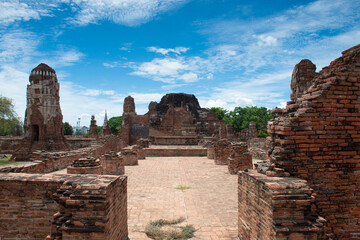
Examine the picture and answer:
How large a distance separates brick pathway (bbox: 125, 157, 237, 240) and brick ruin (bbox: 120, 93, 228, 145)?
47.5 ft

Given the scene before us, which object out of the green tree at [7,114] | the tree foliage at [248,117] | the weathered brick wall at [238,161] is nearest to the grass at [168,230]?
the weathered brick wall at [238,161]

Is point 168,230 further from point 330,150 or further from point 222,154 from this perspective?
point 222,154

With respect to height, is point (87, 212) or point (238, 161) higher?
point (87, 212)

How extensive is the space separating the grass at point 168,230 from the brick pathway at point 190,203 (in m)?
0.13

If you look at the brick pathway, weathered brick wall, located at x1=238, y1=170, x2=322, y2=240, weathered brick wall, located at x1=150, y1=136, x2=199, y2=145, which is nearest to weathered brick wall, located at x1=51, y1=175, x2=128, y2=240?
the brick pathway

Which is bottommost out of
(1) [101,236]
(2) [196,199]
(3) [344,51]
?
(2) [196,199]

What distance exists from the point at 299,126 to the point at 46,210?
444 cm

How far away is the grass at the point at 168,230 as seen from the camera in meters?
4.24

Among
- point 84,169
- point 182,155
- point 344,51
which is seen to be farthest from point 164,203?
point 182,155

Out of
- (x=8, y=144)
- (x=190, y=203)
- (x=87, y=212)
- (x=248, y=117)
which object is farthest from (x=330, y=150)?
(x=248, y=117)

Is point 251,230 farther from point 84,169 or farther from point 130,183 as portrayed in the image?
point 130,183

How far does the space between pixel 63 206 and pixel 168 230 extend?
6.93 feet

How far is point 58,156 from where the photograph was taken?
34.2 ft

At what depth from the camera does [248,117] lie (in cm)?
4584
